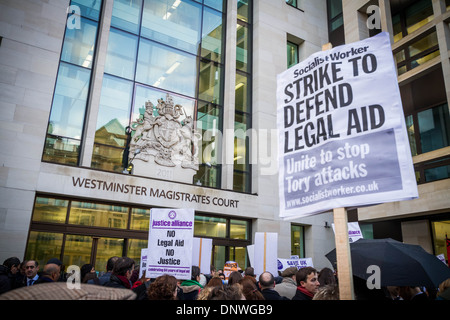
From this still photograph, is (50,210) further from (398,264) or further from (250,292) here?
(398,264)

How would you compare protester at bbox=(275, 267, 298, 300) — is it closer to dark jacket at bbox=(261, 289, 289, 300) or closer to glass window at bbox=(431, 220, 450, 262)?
dark jacket at bbox=(261, 289, 289, 300)

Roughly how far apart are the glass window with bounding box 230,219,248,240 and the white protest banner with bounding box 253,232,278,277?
27.8ft

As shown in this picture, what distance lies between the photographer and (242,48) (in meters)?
21.0

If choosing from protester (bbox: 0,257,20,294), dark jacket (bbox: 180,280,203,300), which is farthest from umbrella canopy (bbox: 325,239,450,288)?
protester (bbox: 0,257,20,294)

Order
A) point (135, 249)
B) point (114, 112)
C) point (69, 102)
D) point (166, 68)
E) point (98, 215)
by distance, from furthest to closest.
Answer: point (166, 68), point (114, 112), point (69, 102), point (135, 249), point (98, 215)

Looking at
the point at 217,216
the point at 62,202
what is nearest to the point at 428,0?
the point at 217,216

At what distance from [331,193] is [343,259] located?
27.4 inches

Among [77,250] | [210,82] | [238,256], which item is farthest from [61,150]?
[238,256]

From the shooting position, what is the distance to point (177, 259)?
6.45 m

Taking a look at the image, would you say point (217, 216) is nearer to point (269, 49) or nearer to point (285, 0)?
point (269, 49)

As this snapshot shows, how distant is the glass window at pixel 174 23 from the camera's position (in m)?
18.1

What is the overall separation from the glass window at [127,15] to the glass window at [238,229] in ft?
36.8

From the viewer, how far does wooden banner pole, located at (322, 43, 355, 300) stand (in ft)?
10.2

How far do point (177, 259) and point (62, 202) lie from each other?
Answer: 935cm
